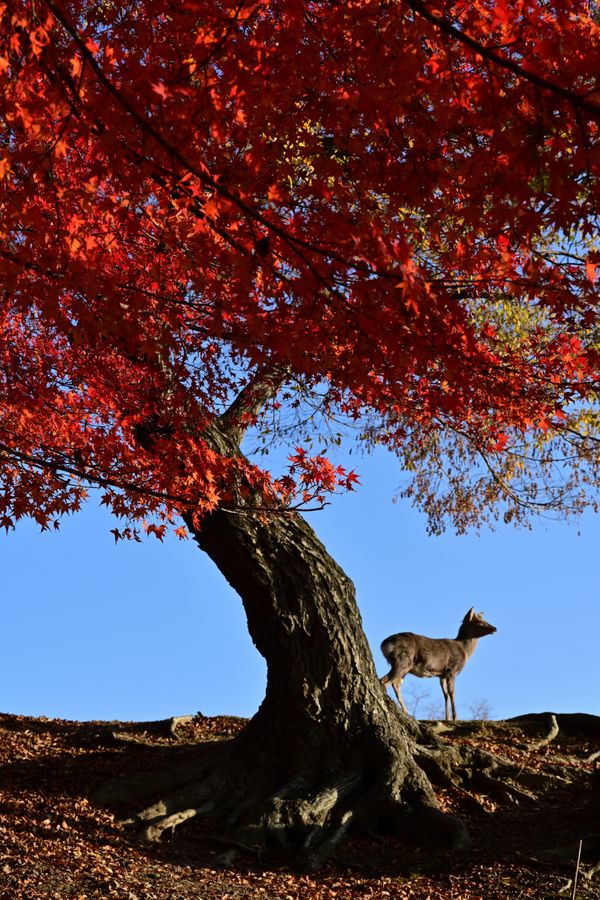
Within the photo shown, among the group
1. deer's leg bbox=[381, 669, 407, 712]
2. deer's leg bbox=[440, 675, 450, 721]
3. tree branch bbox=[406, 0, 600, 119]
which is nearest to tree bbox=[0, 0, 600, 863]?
tree branch bbox=[406, 0, 600, 119]

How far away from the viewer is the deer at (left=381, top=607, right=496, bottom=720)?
674 inches

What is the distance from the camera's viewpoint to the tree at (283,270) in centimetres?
604

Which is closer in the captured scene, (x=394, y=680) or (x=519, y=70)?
(x=519, y=70)

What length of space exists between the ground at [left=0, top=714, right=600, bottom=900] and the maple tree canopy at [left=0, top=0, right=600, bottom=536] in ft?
11.8

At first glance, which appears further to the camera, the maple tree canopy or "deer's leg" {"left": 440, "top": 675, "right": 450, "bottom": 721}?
"deer's leg" {"left": 440, "top": 675, "right": 450, "bottom": 721}

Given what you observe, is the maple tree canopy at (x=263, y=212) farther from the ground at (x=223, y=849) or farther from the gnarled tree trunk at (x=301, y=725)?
the ground at (x=223, y=849)

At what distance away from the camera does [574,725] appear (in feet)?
52.8

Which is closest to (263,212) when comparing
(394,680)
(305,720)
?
(305,720)

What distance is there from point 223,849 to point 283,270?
21.3 feet

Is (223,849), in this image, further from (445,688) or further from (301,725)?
(445,688)

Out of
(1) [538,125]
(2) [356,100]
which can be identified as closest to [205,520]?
(2) [356,100]

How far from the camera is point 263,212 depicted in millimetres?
6941

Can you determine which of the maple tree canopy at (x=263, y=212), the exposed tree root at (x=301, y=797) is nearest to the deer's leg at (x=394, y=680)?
the exposed tree root at (x=301, y=797)

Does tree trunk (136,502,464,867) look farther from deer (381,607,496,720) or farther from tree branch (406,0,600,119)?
tree branch (406,0,600,119)
